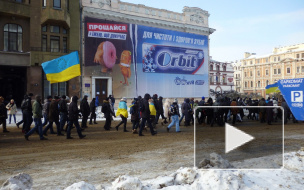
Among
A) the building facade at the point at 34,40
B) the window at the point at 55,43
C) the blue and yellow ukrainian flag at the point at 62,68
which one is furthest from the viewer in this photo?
the window at the point at 55,43

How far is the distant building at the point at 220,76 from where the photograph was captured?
220ft

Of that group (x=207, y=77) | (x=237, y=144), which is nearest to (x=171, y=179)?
(x=237, y=144)

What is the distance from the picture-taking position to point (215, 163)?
5.15 metres

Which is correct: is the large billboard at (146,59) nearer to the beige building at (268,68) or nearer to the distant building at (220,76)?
the distant building at (220,76)

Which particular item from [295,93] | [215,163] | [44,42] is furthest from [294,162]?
[44,42]

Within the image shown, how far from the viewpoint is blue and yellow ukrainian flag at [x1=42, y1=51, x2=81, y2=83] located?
13.5 meters

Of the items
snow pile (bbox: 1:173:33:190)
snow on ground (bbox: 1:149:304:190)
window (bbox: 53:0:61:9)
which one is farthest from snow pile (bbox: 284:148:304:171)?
window (bbox: 53:0:61:9)

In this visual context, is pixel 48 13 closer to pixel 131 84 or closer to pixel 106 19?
pixel 106 19

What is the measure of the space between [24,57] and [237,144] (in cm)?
2518

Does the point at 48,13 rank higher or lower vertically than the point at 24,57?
higher

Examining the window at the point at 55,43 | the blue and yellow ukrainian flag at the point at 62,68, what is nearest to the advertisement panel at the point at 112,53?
the window at the point at 55,43

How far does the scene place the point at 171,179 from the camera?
180 inches

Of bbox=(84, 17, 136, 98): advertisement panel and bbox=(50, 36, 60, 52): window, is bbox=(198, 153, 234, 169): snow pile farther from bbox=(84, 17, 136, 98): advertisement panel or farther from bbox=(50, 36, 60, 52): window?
bbox=(84, 17, 136, 98): advertisement panel

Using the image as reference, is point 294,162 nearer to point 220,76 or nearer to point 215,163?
point 215,163
